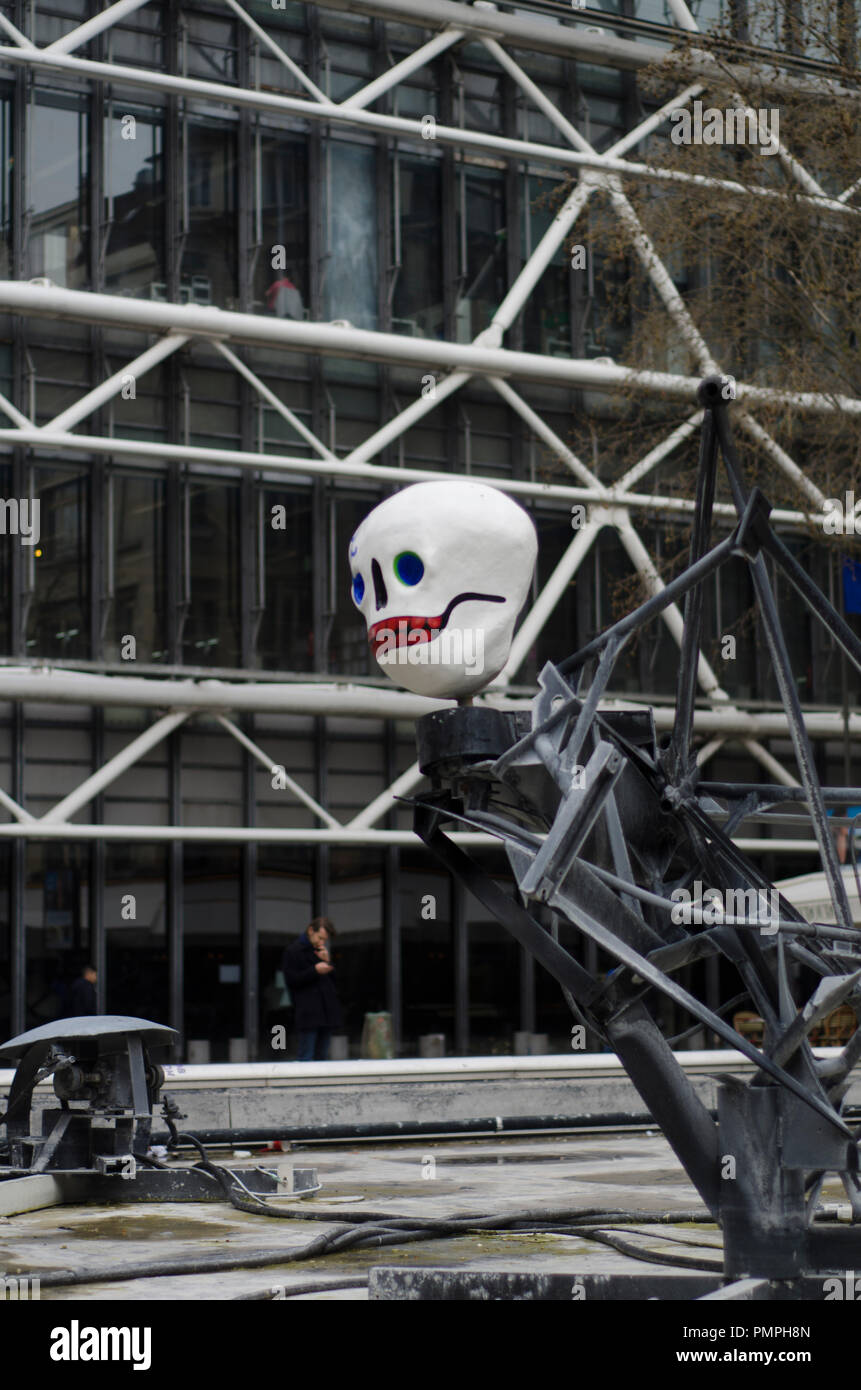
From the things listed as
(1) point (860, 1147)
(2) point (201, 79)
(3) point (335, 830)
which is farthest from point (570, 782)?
(2) point (201, 79)

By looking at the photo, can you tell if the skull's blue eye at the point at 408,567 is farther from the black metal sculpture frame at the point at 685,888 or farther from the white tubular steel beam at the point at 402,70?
the white tubular steel beam at the point at 402,70

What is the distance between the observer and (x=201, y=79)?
25375mm

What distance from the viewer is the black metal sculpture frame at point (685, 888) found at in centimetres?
737

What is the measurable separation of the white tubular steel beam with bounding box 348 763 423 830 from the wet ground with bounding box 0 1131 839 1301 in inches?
381

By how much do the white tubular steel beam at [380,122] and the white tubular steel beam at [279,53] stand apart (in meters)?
0.16

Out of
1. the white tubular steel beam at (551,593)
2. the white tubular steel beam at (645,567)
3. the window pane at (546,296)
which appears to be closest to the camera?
the white tubular steel beam at (551,593)

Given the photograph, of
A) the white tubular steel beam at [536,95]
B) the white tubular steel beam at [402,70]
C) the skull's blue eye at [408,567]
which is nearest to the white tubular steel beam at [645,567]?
the white tubular steel beam at [536,95]

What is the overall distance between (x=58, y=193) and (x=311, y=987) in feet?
37.2

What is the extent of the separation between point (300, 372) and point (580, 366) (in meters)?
3.96

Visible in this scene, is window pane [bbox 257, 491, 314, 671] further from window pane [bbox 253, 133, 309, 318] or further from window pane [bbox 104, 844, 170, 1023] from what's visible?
window pane [bbox 104, 844, 170, 1023]

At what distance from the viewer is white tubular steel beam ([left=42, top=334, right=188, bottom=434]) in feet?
74.6

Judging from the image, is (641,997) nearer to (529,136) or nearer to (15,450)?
(15,450)

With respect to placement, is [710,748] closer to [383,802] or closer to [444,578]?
[383,802]

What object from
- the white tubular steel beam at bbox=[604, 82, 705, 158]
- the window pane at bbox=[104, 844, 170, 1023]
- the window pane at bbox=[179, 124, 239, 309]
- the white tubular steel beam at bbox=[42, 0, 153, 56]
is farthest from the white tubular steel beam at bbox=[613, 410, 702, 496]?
the white tubular steel beam at bbox=[42, 0, 153, 56]
